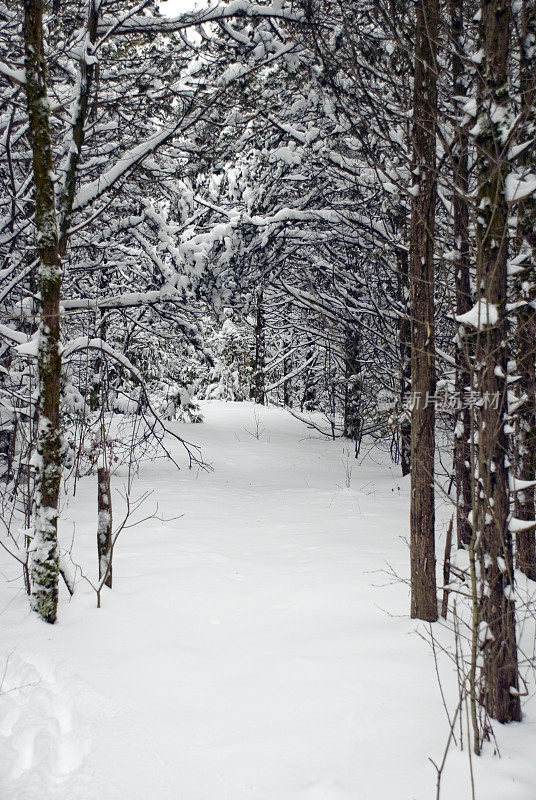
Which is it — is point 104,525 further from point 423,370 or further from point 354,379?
point 354,379


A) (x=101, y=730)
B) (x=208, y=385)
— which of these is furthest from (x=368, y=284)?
(x=208, y=385)

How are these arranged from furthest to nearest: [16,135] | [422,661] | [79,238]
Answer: [79,238] < [16,135] < [422,661]

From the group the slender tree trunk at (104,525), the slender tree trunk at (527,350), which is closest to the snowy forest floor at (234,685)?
the slender tree trunk at (104,525)

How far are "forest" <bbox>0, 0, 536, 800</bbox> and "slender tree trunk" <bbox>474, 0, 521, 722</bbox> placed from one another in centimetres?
1

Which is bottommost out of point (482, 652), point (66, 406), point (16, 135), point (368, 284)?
point (482, 652)

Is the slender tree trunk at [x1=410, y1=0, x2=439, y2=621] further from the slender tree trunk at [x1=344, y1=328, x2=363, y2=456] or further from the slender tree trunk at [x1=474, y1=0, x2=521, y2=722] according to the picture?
the slender tree trunk at [x1=344, y1=328, x2=363, y2=456]

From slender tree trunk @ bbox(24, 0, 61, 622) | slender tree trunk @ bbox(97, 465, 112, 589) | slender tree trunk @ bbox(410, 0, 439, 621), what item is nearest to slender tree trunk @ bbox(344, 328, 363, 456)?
slender tree trunk @ bbox(410, 0, 439, 621)

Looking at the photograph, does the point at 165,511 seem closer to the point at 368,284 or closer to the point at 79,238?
the point at 79,238

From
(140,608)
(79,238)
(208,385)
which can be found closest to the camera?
(140,608)

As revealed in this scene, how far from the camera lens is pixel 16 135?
17.9 feet

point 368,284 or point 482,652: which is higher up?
point 368,284

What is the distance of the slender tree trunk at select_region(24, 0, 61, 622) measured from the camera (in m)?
3.82

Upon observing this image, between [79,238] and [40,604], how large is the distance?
5.40m

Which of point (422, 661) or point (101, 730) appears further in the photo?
point (422, 661)
